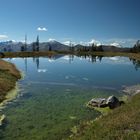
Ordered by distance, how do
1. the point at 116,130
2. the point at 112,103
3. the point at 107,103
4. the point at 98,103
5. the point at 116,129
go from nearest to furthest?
the point at 116,130, the point at 116,129, the point at 112,103, the point at 107,103, the point at 98,103

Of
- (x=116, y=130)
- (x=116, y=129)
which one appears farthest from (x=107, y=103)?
(x=116, y=130)

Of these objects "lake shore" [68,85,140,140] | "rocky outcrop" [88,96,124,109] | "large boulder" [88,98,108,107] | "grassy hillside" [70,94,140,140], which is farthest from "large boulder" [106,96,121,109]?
"grassy hillside" [70,94,140,140]

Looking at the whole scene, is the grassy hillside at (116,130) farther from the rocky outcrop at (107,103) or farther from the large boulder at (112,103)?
the rocky outcrop at (107,103)

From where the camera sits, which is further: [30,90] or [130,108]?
[30,90]

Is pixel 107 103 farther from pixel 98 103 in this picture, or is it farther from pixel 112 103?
pixel 98 103

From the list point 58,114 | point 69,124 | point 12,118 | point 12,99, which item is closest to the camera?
point 69,124

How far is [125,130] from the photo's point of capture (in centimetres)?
2303

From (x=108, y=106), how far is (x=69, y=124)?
34.2 feet

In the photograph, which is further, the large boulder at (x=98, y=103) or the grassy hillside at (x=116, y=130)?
the large boulder at (x=98, y=103)

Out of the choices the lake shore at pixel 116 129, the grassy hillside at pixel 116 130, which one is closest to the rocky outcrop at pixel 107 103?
the lake shore at pixel 116 129

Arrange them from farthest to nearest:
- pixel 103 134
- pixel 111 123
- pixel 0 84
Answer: pixel 0 84, pixel 111 123, pixel 103 134

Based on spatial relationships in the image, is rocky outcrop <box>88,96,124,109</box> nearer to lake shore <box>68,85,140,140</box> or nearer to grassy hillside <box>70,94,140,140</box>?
lake shore <box>68,85,140,140</box>

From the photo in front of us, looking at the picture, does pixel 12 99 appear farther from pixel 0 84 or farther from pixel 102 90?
pixel 102 90

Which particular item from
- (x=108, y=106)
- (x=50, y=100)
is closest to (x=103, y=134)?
(x=108, y=106)
